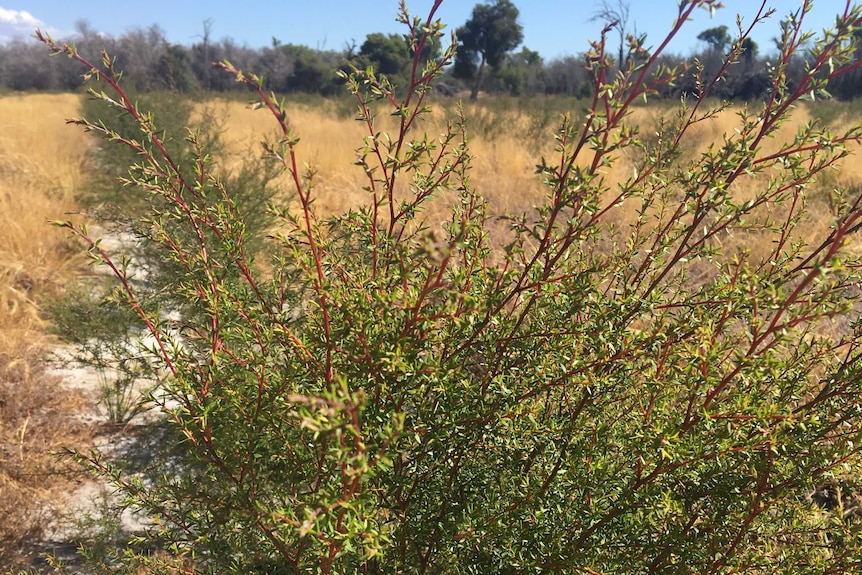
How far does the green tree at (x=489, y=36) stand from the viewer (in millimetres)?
28391

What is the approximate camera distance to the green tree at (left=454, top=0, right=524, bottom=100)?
2839cm

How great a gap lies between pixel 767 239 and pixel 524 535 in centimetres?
468

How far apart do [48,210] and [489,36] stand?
90.8 ft

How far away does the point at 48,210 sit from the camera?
16.2 feet

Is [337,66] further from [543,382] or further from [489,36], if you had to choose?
[543,382]

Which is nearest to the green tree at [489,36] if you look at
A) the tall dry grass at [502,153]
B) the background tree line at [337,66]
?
the background tree line at [337,66]

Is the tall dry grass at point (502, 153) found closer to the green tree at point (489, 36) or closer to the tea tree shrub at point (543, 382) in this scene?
the tea tree shrub at point (543, 382)

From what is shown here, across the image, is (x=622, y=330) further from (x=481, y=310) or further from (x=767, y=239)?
(x=767, y=239)

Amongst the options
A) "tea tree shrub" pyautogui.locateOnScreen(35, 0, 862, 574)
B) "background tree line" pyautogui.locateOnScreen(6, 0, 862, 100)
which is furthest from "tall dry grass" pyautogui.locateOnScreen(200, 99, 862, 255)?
"background tree line" pyautogui.locateOnScreen(6, 0, 862, 100)

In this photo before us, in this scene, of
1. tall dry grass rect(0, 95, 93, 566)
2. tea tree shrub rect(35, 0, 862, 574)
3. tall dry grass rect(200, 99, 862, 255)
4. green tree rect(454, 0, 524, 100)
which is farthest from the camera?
green tree rect(454, 0, 524, 100)

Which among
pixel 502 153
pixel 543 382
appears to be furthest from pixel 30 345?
pixel 502 153

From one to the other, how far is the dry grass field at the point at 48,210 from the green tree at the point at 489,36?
18840 mm

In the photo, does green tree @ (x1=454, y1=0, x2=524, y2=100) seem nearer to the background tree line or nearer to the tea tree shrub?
the background tree line

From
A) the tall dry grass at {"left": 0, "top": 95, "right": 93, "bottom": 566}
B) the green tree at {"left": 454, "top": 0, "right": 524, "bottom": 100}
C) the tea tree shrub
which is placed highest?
the green tree at {"left": 454, "top": 0, "right": 524, "bottom": 100}
